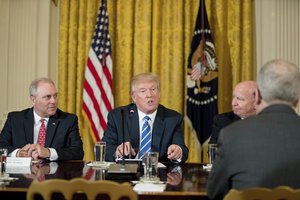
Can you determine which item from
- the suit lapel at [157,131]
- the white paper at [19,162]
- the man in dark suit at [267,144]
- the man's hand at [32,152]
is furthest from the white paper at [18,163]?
the man in dark suit at [267,144]

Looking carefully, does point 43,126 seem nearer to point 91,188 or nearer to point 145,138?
point 145,138

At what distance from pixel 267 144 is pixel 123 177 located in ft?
3.27

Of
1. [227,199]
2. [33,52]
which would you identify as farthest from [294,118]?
[33,52]

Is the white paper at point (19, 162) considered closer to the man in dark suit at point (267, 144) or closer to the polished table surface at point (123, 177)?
the polished table surface at point (123, 177)

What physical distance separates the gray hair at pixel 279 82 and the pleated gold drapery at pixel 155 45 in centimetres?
366

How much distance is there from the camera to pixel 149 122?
4148 millimetres

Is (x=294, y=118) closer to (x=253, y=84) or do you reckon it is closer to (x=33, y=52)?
(x=253, y=84)

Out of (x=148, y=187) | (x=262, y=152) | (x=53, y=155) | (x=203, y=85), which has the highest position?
(x=203, y=85)

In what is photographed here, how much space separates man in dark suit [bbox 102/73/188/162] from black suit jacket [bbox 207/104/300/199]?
171cm

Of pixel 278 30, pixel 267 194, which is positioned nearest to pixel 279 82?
pixel 267 194

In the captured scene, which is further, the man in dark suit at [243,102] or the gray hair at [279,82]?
the man in dark suit at [243,102]

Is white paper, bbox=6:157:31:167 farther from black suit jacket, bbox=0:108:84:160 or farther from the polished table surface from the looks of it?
black suit jacket, bbox=0:108:84:160

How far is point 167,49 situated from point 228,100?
1.01m

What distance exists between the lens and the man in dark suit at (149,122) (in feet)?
13.2
